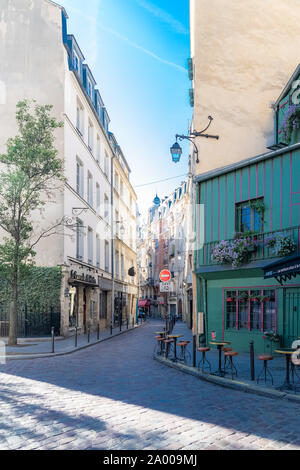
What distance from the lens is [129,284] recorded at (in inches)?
1754

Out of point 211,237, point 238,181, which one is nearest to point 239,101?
point 238,181

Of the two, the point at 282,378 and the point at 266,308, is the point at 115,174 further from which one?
the point at 282,378

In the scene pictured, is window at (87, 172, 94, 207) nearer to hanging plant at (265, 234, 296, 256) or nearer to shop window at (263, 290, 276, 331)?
shop window at (263, 290, 276, 331)

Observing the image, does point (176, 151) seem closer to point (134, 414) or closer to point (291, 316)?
point (291, 316)

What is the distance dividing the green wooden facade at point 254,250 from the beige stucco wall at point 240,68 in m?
3.18

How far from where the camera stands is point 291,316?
13.9 meters

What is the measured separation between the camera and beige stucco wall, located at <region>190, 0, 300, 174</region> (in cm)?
1928

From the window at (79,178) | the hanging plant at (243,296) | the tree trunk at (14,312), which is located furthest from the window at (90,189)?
the hanging plant at (243,296)

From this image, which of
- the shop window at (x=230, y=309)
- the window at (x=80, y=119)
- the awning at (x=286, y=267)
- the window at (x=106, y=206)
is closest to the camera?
the awning at (x=286, y=267)

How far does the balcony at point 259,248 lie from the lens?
13.8 metres

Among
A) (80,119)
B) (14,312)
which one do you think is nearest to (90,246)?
(80,119)

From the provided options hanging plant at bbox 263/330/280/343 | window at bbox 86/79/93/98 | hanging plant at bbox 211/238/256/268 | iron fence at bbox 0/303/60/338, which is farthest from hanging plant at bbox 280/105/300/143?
window at bbox 86/79/93/98

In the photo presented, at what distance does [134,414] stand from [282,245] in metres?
8.44

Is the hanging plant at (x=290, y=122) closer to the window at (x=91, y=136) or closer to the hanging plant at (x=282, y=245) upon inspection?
the hanging plant at (x=282, y=245)
